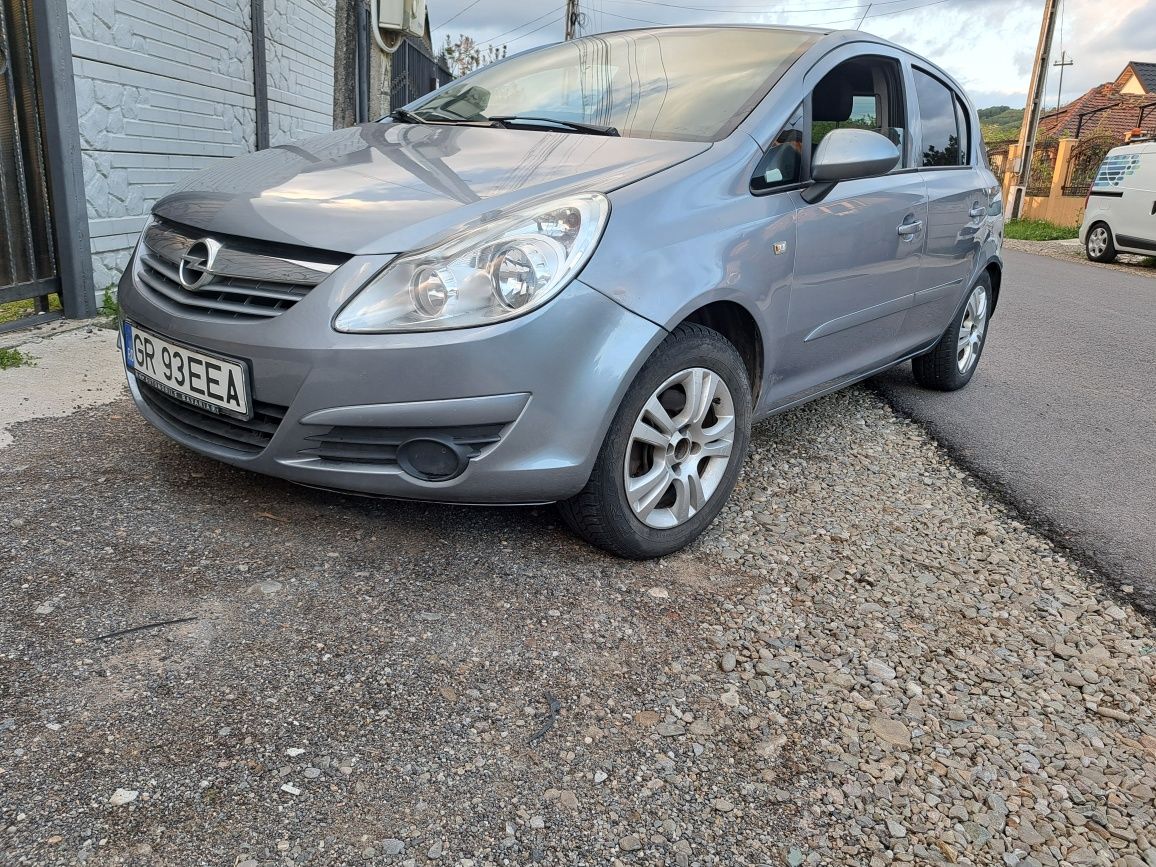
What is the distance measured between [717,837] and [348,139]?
259 centimetres

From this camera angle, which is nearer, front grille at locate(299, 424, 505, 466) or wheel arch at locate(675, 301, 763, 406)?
front grille at locate(299, 424, 505, 466)

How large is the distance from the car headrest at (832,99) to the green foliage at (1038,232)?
17810 millimetres

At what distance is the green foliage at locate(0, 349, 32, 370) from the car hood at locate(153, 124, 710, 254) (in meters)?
1.71

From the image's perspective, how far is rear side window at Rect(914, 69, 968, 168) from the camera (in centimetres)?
413

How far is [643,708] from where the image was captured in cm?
208

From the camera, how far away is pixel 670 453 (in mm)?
2729

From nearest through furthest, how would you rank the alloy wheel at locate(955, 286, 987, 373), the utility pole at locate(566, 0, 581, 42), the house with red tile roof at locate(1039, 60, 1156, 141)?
the alloy wheel at locate(955, 286, 987, 373), the house with red tile roof at locate(1039, 60, 1156, 141), the utility pole at locate(566, 0, 581, 42)

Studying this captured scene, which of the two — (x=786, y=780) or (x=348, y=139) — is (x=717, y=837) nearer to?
(x=786, y=780)

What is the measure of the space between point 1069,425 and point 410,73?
29.2 feet

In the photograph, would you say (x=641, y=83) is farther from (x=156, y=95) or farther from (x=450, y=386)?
(x=156, y=95)

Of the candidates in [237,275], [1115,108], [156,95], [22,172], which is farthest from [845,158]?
[1115,108]

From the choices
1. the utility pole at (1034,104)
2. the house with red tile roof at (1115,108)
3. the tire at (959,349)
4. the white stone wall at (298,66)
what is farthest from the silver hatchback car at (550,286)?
the house with red tile roof at (1115,108)

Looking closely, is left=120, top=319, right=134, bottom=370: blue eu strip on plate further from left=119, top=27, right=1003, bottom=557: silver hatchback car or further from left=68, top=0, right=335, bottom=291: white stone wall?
left=68, top=0, right=335, bottom=291: white stone wall

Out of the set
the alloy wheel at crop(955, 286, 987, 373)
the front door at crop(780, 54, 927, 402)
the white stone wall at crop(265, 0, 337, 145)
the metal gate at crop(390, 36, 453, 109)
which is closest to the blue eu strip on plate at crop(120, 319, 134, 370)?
the front door at crop(780, 54, 927, 402)
